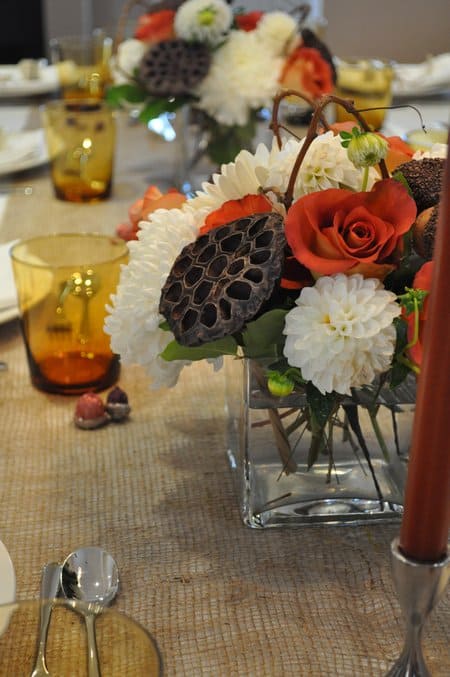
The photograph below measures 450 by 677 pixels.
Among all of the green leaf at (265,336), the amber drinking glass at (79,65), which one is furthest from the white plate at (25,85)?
the green leaf at (265,336)

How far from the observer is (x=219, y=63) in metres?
1.37

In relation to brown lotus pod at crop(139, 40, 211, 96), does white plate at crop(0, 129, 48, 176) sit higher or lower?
lower

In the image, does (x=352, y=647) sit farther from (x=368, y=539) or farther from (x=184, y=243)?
(x=184, y=243)

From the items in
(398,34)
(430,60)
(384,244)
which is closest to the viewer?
(384,244)

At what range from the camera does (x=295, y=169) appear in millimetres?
597

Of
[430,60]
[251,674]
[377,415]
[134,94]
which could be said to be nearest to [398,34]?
[430,60]

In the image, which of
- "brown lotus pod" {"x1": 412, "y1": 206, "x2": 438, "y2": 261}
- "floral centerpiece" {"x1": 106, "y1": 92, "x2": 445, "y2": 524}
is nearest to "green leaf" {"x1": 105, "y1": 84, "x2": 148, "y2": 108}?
"floral centerpiece" {"x1": 106, "y1": 92, "x2": 445, "y2": 524}

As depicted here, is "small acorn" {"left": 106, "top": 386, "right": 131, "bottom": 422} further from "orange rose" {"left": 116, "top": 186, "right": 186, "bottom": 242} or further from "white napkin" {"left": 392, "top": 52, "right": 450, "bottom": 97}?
"white napkin" {"left": 392, "top": 52, "right": 450, "bottom": 97}

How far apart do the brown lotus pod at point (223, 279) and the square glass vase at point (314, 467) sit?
0.10 m

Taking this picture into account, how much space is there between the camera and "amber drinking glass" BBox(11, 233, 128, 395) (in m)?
0.85

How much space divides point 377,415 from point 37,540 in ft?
0.86

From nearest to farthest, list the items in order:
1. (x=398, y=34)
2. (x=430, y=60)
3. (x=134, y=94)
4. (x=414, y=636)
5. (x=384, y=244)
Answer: (x=414, y=636) → (x=384, y=244) → (x=134, y=94) → (x=430, y=60) → (x=398, y=34)

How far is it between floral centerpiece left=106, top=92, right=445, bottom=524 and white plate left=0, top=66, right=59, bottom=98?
58.9 inches

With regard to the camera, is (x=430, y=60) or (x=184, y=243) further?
(x=430, y=60)
